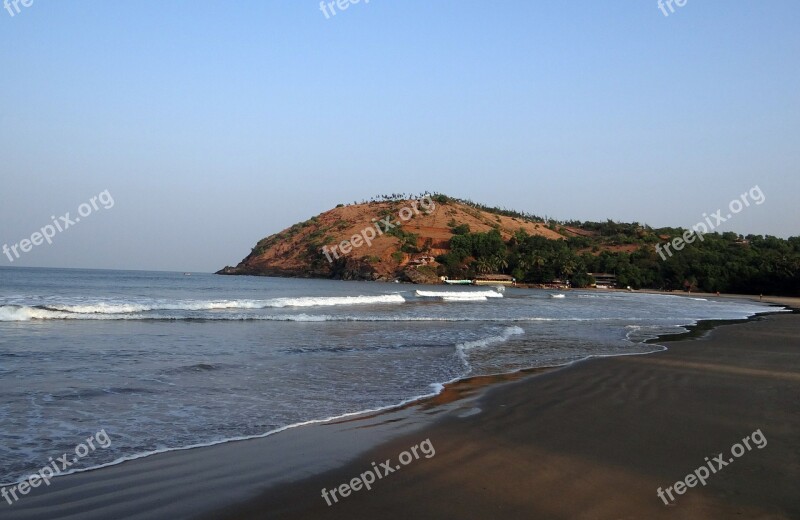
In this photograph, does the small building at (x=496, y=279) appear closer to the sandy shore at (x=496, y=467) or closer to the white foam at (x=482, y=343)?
the white foam at (x=482, y=343)

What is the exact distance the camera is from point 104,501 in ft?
15.5

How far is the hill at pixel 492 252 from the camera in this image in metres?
86.7

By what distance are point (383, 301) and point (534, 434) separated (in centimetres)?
3449

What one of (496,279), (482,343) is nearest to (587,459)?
(482,343)

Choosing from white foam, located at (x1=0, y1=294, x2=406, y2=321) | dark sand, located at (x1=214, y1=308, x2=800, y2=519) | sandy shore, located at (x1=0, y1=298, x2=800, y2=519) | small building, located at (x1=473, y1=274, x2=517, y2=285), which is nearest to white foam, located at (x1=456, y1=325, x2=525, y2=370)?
dark sand, located at (x1=214, y1=308, x2=800, y2=519)

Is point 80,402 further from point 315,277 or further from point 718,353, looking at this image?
point 315,277

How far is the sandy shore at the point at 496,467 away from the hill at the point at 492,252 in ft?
262

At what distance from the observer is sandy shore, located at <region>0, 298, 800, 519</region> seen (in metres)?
4.62

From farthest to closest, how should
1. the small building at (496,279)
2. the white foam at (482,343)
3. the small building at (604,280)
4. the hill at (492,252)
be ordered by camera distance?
1. the small building at (496,279)
2. the small building at (604,280)
3. the hill at (492,252)
4. the white foam at (482,343)

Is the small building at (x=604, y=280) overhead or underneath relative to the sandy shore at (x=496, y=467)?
underneath

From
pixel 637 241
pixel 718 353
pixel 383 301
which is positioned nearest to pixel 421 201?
pixel 637 241

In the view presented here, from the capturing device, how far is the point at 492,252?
349 ft

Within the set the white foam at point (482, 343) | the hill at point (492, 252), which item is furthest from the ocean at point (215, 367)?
the hill at point (492, 252)

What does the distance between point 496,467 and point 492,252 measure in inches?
4022
